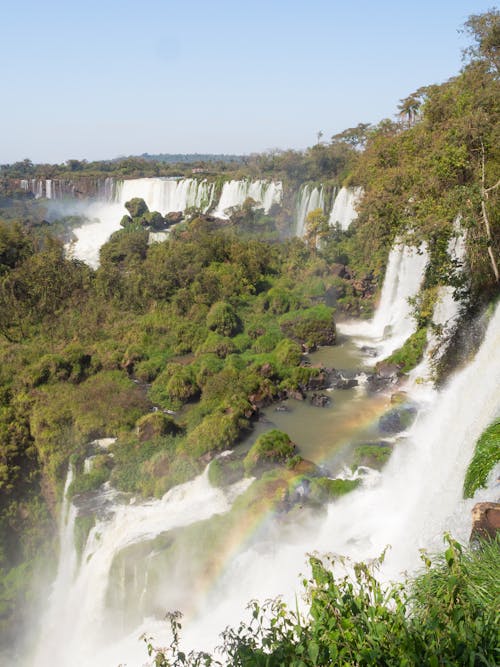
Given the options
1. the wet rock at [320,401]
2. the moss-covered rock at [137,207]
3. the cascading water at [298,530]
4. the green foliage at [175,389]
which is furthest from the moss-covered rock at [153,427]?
the moss-covered rock at [137,207]

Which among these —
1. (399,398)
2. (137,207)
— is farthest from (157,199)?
(399,398)

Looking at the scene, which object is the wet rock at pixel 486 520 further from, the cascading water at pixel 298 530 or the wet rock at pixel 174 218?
the wet rock at pixel 174 218

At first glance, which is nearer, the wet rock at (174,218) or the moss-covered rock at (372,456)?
the moss-covered rock at (372,456)

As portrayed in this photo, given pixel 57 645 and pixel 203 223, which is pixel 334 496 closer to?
pixel 57 645

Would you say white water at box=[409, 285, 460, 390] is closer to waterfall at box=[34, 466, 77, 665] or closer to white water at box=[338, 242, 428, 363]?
white water at box=[338, 242, 428, 363]

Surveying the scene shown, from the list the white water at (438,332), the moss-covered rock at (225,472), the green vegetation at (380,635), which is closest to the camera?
the green vegetation at (380,635)

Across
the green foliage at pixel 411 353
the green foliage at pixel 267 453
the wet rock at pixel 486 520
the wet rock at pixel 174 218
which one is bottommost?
the green foliage at pixel 267 453

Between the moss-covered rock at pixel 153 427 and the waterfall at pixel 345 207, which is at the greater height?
the waterfall at pixel 345 207
